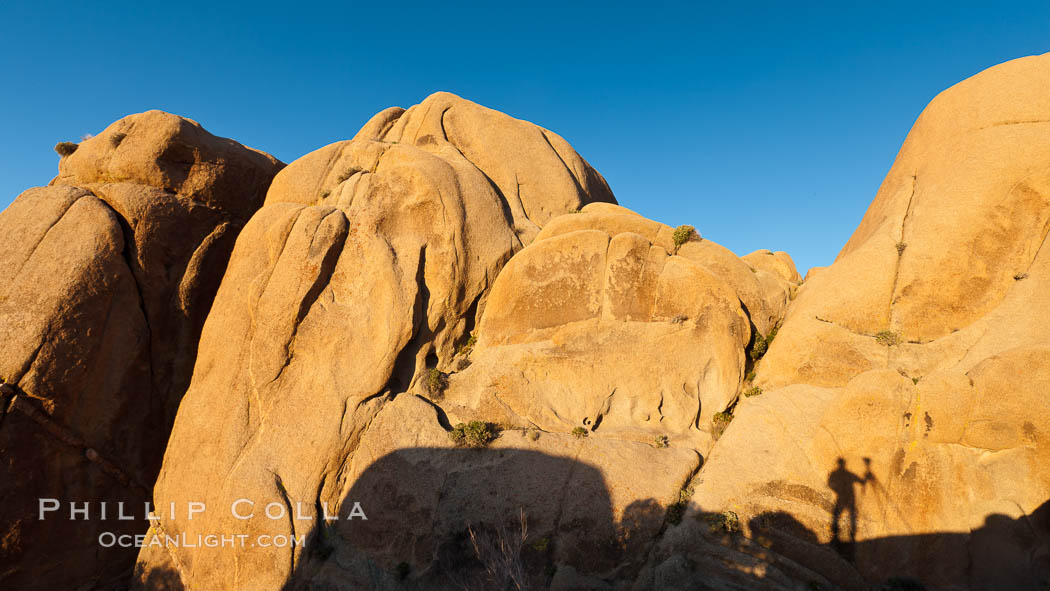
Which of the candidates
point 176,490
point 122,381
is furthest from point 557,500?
point 122,381

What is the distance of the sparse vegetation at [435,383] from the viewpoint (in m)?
18.2

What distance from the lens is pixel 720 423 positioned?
1734 centimetres

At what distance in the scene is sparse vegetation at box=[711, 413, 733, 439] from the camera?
17266 millimetres

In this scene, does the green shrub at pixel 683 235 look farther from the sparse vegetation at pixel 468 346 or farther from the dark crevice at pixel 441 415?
the dark crevice at pixel 441 415

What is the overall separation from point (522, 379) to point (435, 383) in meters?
3.43

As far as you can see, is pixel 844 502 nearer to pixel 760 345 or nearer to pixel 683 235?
pixel 760 345

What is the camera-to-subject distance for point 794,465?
1465 centimetres

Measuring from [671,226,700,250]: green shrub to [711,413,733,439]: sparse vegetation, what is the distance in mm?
7031

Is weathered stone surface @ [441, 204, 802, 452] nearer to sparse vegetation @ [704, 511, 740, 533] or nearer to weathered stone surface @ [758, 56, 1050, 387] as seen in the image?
weathered stone surface @ [758, 56, 1050, 387]

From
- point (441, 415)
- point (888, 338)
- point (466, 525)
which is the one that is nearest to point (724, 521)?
point (466, 525)

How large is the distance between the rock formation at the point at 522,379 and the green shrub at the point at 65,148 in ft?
5.15

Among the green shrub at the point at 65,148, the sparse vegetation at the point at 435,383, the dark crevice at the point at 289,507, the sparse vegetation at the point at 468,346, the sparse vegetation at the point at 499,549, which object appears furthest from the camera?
the green shrub at the point at 65,148

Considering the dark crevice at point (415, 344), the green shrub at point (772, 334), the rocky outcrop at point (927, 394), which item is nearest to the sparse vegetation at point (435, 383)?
the dark crevice at point (415, 344)

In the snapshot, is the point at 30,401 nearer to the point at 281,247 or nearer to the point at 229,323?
the point at 229,323
